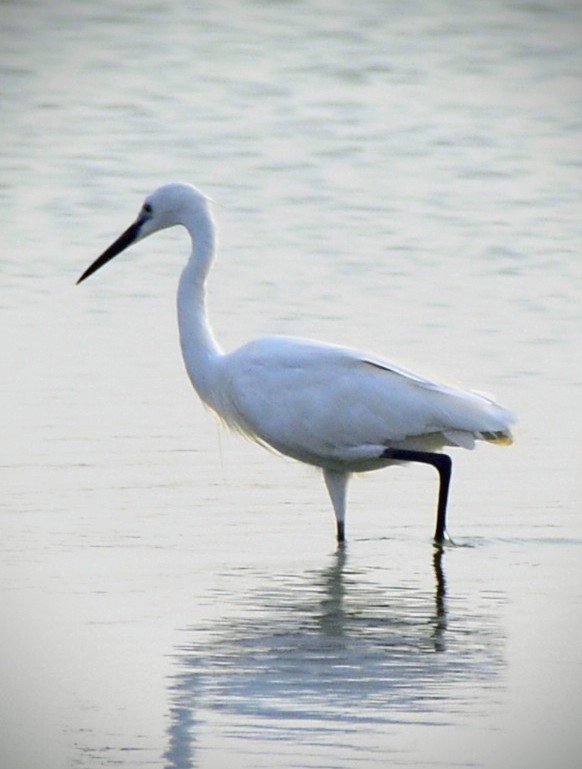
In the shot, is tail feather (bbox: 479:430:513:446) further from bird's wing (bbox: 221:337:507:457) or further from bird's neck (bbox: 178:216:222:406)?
bird's neck (bbox: 178:216:222:406)

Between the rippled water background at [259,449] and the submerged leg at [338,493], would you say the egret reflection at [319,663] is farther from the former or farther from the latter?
the submerged leg at [338,493]

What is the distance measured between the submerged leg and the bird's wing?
135mm

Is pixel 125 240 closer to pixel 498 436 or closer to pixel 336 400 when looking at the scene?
pixel 336 400

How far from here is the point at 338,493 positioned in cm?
854

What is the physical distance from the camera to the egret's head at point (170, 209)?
9133 mm

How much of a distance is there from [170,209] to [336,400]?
4.54ft

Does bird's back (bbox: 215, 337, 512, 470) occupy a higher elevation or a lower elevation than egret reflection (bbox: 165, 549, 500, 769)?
higher

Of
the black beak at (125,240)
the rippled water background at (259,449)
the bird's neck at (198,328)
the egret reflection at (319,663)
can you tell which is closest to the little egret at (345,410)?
the bird's neck at (198,328)

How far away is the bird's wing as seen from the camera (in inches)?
333

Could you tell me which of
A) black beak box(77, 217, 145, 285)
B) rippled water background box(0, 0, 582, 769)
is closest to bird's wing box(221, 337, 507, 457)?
rippled water background box(0, 0, 582, 769)

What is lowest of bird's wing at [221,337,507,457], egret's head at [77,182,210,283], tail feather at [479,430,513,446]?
tail feather at [479,430,513,446]

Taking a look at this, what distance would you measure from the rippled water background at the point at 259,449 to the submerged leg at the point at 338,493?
2.7 inches

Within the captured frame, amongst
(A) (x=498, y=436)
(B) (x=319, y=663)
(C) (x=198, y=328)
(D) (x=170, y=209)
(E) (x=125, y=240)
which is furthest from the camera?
(E) (x=125, y=240)

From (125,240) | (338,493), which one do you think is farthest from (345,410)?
(125,240)
